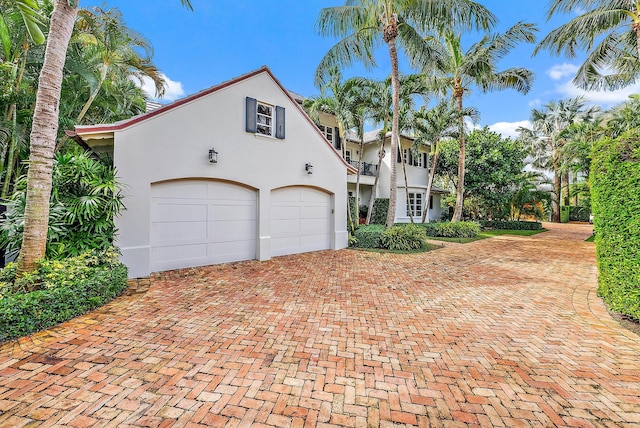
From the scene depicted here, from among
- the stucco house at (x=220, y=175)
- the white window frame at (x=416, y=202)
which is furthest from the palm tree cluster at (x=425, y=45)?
the white window frame at (x=416, y=202)

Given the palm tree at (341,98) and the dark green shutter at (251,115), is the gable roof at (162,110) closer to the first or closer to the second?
the dark green shutter at (251,115)

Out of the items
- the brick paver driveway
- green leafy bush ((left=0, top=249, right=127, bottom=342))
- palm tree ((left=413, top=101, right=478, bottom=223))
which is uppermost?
palm tree ((left=413, top=101, right=478, bottom=223))

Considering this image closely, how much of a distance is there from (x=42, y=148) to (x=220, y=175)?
4.16m

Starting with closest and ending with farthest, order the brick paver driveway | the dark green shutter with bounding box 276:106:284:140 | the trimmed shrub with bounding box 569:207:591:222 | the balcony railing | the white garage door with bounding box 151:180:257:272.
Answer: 1. the brick paver driveway
2. the white garage door with bounding box 151:180:257:272
3. the dark green shutter with bounding box 276:106:284:140
4. the balcony railing
5. the trimmed shrub with bounding box 569:207:591:222

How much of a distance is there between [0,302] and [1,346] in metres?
0.60

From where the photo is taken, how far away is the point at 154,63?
12.1 meters

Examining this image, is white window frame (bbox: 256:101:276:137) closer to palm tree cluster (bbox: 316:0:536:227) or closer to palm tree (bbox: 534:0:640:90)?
palm tree cluster (bbox: 316:0:536:227)

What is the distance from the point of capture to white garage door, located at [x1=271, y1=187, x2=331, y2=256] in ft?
33.8

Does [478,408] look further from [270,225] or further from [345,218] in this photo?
[345,218]

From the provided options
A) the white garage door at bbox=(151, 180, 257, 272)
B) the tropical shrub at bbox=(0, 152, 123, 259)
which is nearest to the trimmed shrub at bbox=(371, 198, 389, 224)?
the white garage door at bbox=(151, 180, 257, 272)

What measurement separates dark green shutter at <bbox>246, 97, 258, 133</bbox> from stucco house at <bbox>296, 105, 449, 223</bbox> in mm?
8412

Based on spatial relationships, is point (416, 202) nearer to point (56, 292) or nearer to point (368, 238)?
point (368, 238)

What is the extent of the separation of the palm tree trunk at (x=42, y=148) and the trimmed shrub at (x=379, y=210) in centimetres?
1671

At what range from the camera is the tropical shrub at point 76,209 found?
218 inches
